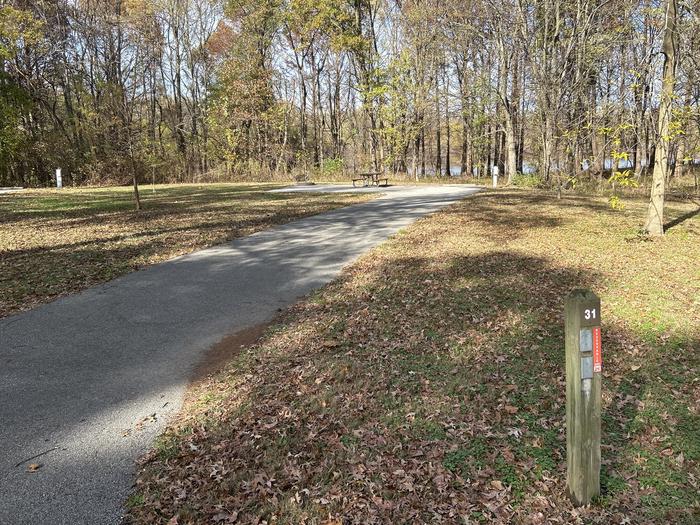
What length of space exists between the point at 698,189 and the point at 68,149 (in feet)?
107

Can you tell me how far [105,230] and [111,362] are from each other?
8.00 metres

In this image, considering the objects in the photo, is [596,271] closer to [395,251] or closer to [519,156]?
[395,251]

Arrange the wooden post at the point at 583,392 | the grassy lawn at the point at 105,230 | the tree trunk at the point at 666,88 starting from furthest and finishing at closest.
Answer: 1. the tree trunk at the point at 666,88
2. the grassy lawn at the point at 105,230
3. the wooden post at the point at 583,392

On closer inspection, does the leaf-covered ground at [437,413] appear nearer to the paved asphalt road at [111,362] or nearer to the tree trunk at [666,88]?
the paved asphalt road at [111,362]

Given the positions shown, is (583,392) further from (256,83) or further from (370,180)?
(256,83)

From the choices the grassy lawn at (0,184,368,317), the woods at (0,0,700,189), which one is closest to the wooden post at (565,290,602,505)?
the grassy lawn at (0,184,368,317)

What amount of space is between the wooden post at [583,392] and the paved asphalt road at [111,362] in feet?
8.77

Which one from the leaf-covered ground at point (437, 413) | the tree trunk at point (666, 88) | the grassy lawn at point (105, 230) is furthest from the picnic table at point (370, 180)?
the leaf-covered ground at point (437, 413)

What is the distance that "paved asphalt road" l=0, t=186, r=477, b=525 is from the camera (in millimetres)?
2982

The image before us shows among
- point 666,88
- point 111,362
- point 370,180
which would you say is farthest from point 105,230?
point 370,180

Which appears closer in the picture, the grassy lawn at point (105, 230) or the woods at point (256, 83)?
the grassy lawn at point (105, 230)

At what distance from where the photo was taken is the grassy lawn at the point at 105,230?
7.55 meters

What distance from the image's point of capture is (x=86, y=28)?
104 feet

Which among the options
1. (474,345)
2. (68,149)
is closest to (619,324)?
(474,345)
